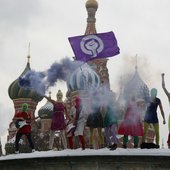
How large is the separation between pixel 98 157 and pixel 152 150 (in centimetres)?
111

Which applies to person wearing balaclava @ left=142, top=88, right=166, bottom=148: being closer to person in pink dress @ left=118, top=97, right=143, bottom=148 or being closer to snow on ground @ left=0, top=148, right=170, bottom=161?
person in pink dress @ left=118, top=97, right=143, bottom=148

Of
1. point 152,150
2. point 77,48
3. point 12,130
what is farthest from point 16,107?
point 152,150

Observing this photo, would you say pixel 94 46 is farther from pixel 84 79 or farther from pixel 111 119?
pixel 111 119

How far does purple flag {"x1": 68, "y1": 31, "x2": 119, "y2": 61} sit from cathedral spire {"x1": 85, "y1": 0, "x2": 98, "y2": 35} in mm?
35590

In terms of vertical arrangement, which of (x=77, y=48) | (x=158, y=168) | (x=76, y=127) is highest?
(x=77, y=48)

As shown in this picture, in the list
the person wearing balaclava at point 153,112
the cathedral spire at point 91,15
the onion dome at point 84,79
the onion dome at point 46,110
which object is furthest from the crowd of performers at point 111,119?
the cathedral spire at point 91,15

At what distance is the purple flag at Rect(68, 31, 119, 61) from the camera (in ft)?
41.2

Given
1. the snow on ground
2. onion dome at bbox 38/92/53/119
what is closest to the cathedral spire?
onion dome at bbox 38/92/53/119

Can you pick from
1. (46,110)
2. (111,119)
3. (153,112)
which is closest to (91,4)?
(46,110)

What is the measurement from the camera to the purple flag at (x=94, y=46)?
12562 mm

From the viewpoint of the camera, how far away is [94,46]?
1262 cm

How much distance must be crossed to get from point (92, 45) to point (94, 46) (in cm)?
6

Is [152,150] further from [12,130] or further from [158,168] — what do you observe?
[12,130]

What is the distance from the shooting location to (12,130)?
4481cm
